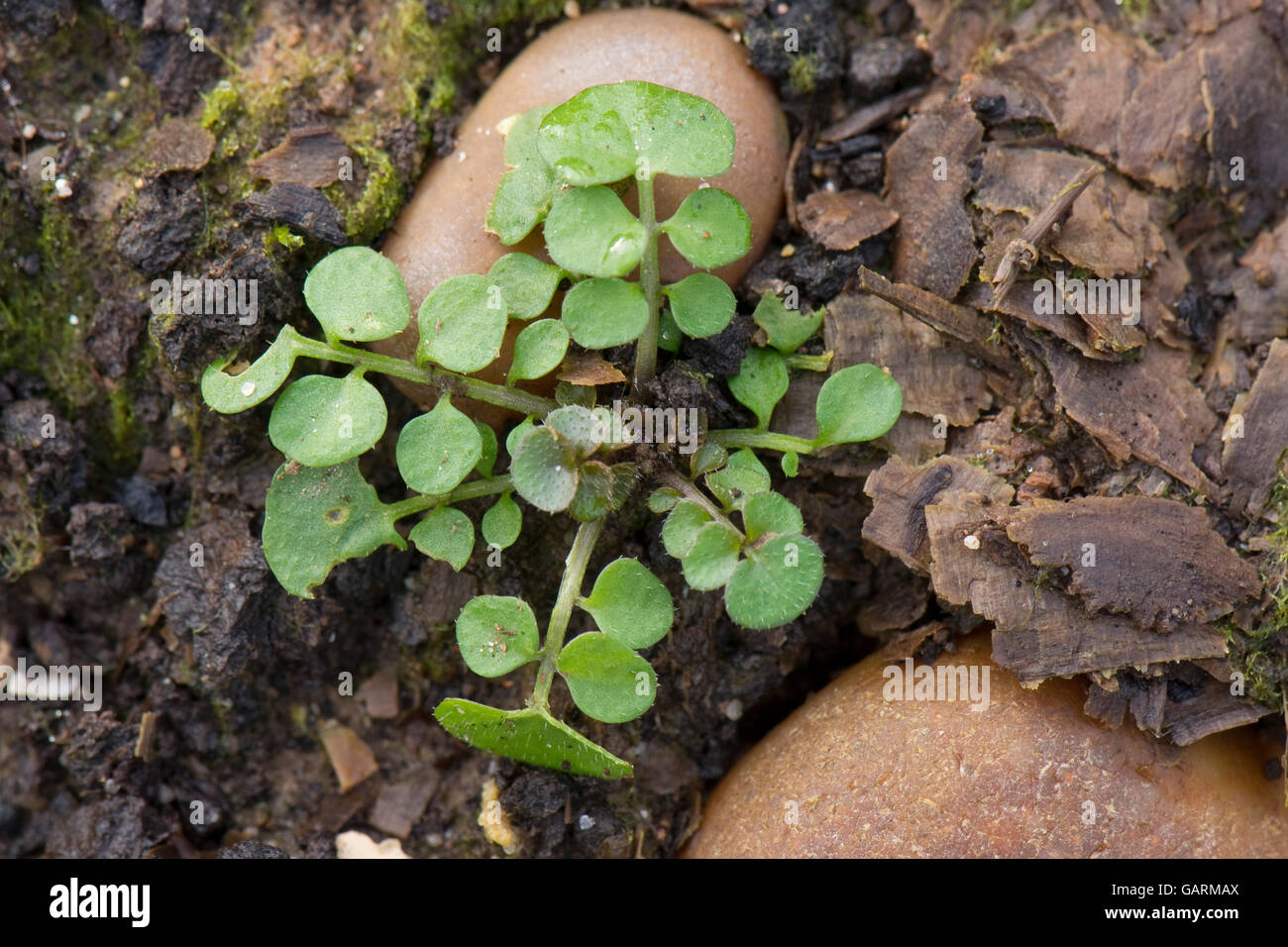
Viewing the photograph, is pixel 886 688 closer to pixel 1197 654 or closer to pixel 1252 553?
pixel 1197 654

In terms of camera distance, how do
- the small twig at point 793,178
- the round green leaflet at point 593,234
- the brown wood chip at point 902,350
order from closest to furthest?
the round green leaflet at point 593,234
the brown wood chip at point 902,350
the small twig at point 793,178

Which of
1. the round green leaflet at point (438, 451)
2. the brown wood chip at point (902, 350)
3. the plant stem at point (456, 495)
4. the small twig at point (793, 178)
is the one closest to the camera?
the round green leaflet at point (438, 451)

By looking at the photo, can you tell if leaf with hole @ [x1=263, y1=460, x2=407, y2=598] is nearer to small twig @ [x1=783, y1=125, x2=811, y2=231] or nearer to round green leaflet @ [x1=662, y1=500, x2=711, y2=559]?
round green leaflet @ [x1=662, y1=500, x2=711, y2=559]

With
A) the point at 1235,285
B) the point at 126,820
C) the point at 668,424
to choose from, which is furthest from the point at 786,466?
the point at 126,820

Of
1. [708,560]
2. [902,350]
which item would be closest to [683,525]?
[708,560]

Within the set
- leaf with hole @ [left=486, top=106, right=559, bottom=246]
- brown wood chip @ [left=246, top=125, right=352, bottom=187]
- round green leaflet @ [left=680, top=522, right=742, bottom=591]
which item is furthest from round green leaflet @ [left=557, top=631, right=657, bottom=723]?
brown wood chip @ [left=246, top=125, right=352, bottom=187]

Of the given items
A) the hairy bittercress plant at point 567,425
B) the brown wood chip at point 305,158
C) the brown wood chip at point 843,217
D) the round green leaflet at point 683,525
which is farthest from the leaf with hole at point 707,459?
the brown wood chip at point 305,158

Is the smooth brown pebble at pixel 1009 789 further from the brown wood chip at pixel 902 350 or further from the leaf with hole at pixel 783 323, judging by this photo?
the leaf with hole at pixel 783 323
